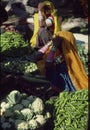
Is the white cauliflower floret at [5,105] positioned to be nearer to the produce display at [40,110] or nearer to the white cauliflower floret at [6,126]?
the produce display at [40,110]

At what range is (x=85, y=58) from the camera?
826 cm

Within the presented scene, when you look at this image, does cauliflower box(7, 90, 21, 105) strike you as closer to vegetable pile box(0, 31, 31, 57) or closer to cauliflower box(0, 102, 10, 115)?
Answer: cauliflower box(0, 102, 10, 115)

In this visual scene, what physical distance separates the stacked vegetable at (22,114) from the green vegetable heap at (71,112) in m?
0.16

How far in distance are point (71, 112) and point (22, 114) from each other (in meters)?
0.60

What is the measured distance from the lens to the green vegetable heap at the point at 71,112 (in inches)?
205

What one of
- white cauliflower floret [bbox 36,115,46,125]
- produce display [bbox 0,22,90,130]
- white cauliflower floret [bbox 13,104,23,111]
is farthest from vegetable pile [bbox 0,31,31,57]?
white cauliflower floret [bbox 36,115,46,125]

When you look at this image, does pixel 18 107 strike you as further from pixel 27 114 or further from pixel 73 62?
pixel 73 62

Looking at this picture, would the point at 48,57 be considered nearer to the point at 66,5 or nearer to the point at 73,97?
the point at 73,97

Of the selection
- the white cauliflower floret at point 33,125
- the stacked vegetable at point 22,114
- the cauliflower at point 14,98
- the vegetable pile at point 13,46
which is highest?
the vegetable pile at point 13,46

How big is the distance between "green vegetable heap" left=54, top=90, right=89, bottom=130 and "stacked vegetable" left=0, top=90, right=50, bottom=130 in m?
0.16

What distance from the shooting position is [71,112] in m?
5.28

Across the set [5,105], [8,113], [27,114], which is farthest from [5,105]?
[27,114]

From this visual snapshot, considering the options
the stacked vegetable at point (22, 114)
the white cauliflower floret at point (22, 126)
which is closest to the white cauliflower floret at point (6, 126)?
the stacked vegetable at point (22, 114)

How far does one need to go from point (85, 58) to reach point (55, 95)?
185 cm
